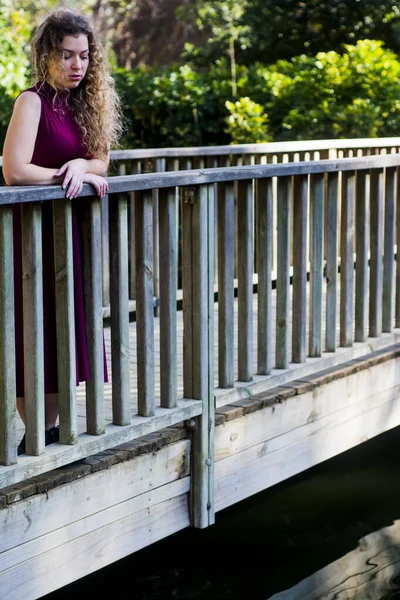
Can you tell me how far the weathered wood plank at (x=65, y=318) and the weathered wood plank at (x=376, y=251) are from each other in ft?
6.63

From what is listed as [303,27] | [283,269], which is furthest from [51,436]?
[303,27]

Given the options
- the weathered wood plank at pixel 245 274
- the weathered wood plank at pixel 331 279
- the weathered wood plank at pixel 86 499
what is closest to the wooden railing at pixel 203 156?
the weathered wood plank at pixel 331 279

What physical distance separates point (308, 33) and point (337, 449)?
12072 mm

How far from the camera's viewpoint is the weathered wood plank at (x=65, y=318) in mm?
3285

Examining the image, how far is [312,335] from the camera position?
15.2 ft

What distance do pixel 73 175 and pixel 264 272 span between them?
1235 mm

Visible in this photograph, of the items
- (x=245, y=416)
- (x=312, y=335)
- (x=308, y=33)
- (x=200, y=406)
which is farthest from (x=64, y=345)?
(x=308, y=33)

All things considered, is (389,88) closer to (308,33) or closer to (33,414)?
(308,33)

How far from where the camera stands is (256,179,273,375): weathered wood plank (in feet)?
A: 13.9

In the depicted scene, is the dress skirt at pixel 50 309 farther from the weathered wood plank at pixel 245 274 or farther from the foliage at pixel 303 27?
the foliage at pixel 303 27

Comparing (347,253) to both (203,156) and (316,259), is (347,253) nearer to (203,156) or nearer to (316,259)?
(316,259)

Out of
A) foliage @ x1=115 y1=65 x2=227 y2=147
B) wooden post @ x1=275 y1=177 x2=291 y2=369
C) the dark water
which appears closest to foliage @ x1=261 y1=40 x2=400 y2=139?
foliage @ x1=115 y1=65 x2=227 y2=147

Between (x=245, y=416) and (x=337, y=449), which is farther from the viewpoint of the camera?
(x=337, y=449)

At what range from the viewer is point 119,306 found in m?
3.59
